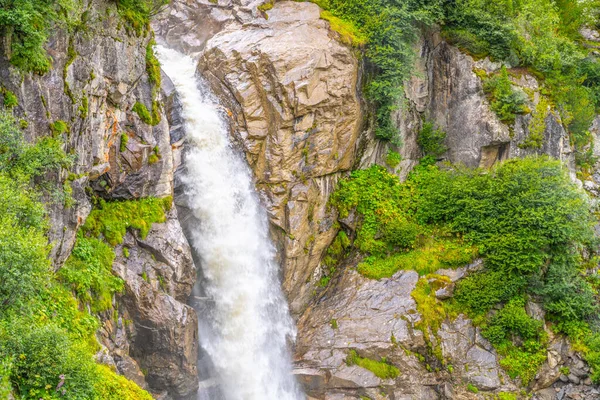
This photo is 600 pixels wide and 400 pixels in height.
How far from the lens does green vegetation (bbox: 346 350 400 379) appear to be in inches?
606

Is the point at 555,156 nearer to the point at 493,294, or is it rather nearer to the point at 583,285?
the point at 583,285

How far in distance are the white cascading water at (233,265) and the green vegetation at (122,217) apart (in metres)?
1.93

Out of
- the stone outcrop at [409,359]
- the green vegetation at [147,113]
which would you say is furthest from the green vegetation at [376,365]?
the green vegetation at [147,113]

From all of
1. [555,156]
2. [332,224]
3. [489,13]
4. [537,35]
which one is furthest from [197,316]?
[537,35]

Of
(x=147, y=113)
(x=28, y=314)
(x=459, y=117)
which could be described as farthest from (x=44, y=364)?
(x=459, y=117)

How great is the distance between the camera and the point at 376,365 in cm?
1556

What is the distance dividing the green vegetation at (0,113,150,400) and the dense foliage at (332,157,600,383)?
11.8 metres

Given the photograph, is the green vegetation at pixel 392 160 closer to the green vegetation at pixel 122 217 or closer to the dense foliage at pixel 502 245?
the dense foliage at pixel 502 245

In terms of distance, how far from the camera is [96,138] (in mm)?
11141

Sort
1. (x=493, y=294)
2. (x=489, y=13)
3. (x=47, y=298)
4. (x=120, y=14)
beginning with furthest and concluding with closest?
(x=489, y=13)
(x=493, y=294)
(x=120, y=14)
(x=47, y=298)

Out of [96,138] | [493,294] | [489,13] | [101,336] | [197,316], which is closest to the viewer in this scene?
[101,336]

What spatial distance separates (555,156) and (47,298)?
63.6 ft

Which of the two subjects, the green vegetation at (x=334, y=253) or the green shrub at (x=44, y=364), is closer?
the green shrub at (x=44, y=364)

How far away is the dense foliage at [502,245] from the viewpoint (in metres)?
15.9
